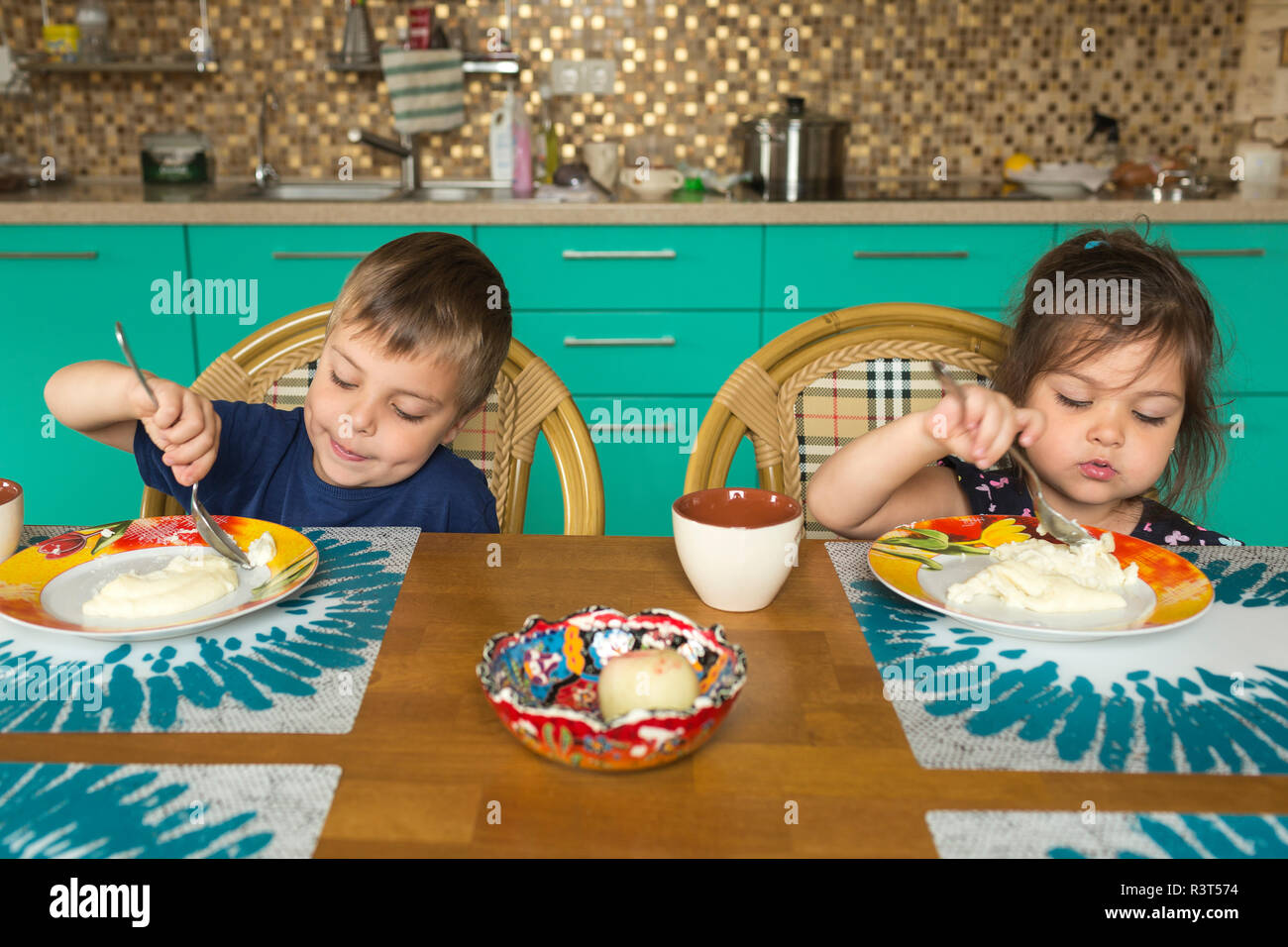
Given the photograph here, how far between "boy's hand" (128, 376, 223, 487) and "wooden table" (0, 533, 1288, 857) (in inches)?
13.1

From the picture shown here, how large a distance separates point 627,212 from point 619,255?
3.5 inches

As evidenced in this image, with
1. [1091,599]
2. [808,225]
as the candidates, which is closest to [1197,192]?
[808,225]

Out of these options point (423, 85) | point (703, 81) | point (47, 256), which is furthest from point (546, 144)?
point (47, 256)

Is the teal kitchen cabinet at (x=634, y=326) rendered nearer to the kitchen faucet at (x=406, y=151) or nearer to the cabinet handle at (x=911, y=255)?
the cabinet handle at (x=911, y=255)

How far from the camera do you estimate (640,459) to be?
7.97 ft

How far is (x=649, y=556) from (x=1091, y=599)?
1.14 feet

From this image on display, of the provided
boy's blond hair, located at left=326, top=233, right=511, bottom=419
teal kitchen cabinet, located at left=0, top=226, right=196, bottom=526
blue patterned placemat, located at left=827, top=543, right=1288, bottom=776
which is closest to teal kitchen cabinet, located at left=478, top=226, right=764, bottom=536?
teal kitchen cabinet, located at left=0, top=226, right=196, bottom=526

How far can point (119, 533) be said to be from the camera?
3.03 feet

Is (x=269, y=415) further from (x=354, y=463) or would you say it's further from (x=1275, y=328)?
(x=1275, y=328)

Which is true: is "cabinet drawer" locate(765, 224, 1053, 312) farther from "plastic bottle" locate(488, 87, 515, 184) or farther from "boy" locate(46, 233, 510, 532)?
"boy" locate(46, 233, 510, 532)

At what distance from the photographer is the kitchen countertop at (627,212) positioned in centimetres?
227

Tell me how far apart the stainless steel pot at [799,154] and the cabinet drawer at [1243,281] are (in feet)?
1.78

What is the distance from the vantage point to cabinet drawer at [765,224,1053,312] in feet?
7.58
